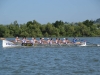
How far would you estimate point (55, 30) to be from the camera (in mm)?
87625

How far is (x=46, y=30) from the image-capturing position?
3484 inches

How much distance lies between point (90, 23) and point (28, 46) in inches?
2354

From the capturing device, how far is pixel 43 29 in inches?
3465

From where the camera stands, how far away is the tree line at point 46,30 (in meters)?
86.1

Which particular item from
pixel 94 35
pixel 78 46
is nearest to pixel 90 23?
pixel 94 35

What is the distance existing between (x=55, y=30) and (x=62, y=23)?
9973 mm

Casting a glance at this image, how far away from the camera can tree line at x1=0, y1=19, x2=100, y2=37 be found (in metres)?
86.1

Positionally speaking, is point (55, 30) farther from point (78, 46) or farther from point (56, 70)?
point (56, 70)

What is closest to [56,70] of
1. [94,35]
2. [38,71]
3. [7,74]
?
[38,71]

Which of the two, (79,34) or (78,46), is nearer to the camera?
(78,46)

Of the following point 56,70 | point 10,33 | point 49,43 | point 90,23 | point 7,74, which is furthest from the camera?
point 90,23

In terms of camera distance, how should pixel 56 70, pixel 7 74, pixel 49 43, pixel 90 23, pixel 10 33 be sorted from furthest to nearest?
pixel 90 23
pixel 10 33
pixel 49 43
pixel 56 70
pixel 7 74

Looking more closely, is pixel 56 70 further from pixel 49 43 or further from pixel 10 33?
pixel 10 33

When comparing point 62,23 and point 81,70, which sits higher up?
point 62,23
